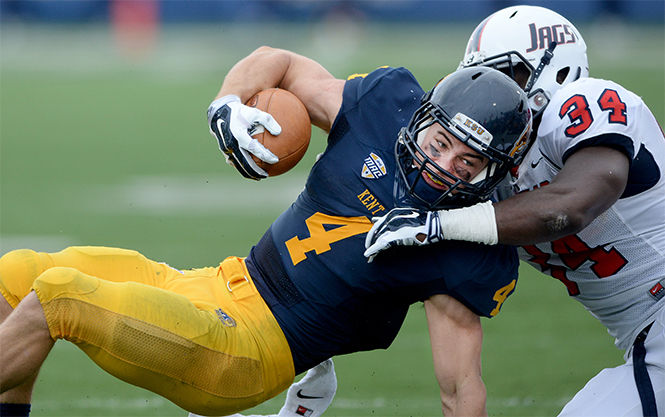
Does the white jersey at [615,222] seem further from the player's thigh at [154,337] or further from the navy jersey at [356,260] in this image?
the player's thigh at [154,337]

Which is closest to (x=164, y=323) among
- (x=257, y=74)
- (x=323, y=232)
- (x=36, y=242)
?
(x=323, y=232)

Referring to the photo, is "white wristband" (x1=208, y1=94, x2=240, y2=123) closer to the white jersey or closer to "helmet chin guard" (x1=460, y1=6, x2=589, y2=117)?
"helmet chin guard" (x1=460, y1=6, x2=589, y2=117)

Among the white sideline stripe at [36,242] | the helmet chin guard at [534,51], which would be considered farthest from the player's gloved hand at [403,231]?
the white sideline stripe at [36,242]

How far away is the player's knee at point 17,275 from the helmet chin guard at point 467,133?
1.30m

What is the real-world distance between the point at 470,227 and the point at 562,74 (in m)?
0.95

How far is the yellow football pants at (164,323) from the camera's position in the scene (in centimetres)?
293

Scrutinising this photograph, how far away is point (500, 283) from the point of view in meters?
3.15

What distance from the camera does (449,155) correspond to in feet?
10.5

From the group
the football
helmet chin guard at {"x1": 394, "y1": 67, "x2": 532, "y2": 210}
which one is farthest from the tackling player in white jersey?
the football

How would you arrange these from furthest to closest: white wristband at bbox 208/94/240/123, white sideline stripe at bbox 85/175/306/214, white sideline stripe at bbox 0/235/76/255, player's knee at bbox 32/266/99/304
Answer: white sideline stripe at bbox 85/175/306/214 → white sideline stripe at bbox 0/235/76/255 → white wristband at bbox 208/94/240/123 → player's knee at bbox 32/266/99/304

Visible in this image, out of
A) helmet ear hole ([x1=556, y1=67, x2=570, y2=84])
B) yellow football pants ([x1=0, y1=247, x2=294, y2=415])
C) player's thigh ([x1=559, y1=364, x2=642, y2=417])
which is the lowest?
player's thigh ([x1=559, y1=364, x2=642, y2=417])

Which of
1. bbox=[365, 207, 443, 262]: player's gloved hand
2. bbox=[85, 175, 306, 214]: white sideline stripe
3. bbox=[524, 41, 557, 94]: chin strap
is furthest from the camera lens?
bbox=[85, 175, 306, 214]: white sideline stripe

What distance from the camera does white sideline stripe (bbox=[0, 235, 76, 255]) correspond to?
7.10 m

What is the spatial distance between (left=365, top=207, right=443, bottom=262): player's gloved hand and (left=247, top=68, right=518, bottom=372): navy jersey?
16 centimetres
